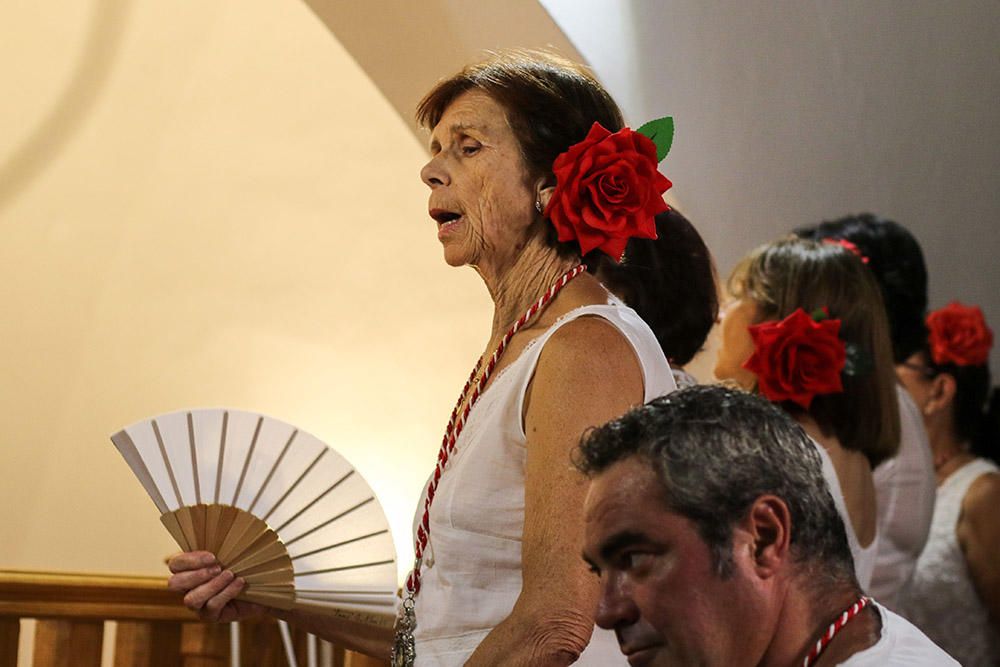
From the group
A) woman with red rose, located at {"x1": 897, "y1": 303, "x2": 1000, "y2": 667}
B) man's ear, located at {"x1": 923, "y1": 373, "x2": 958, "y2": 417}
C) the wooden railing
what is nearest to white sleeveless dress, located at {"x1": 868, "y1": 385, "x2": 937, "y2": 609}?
woman with red rose, located at {"x1": 897, "y1": 303, "x2": 1000, "y2": 667}

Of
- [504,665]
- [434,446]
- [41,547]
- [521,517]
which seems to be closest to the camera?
[504,665]

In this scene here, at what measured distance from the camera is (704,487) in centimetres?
136

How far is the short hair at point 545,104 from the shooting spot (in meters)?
2.08

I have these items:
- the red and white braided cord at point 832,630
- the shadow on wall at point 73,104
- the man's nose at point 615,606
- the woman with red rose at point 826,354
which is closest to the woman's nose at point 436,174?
the man's nose at point 615,606

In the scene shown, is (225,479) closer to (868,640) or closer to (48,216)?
(868,640)

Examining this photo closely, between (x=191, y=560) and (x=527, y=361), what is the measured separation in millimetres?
756

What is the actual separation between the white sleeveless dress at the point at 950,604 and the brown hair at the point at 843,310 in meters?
1.30

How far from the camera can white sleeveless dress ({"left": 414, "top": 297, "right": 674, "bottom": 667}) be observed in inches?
74.0

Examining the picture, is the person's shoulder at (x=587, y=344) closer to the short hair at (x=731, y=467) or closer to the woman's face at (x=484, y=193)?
the woman's face at (x=484, y=193)

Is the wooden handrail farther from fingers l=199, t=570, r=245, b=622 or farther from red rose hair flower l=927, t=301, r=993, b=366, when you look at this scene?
red rose hair flower l=927, t=301, r=993, b=366

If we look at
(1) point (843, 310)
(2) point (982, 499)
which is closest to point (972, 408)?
(2) point (982, 499)

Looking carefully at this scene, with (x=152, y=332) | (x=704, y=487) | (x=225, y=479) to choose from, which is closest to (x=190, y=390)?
(x=152, y=332)

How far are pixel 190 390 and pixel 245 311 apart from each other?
38 cm

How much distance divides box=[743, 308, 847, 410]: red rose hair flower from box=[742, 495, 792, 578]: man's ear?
1803 mm
